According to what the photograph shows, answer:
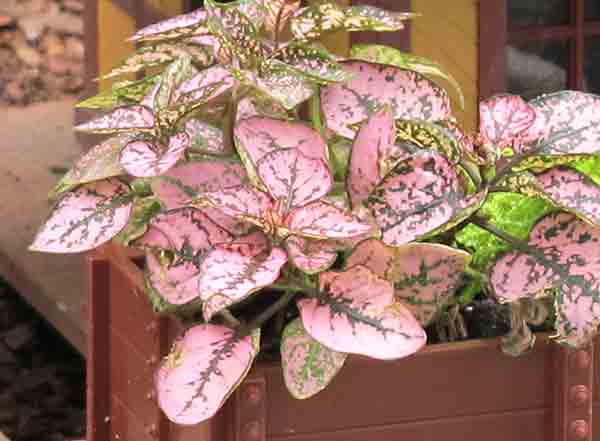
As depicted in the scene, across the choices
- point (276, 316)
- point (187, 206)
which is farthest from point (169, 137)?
point (276, 316)

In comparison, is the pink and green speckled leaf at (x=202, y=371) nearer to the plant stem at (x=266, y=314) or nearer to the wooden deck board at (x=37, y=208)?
the plant stem at (x=266, y=314)

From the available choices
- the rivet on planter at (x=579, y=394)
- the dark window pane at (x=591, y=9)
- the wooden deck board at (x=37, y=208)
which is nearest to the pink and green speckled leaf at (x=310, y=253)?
the rivet on planter at (x=579, y=394)

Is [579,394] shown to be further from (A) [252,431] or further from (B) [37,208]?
(B) [37,208]

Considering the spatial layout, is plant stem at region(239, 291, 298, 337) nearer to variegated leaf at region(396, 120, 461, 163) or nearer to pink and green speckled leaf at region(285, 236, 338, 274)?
pink and green speckled leaf at region(285, 236, 338, 274)

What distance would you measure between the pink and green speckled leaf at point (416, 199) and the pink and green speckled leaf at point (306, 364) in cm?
14

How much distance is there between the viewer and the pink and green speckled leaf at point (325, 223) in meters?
1.69

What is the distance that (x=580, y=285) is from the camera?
1.77 metres

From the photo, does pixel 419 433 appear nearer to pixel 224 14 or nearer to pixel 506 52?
pixel 224 14

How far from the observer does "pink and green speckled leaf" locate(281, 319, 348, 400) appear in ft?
5.57

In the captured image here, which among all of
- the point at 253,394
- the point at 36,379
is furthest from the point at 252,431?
the point at 36,379

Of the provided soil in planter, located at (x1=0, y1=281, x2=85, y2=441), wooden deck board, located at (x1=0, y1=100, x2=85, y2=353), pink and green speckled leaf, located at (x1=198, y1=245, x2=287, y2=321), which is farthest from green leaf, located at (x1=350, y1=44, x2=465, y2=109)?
wooden deck board, located at (x1=0, y1=100, x2=85, y2=353)

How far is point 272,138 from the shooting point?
177 centimetres

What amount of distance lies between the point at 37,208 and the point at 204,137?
15.0 ft

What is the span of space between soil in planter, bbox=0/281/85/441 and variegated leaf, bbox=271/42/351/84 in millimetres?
3557
